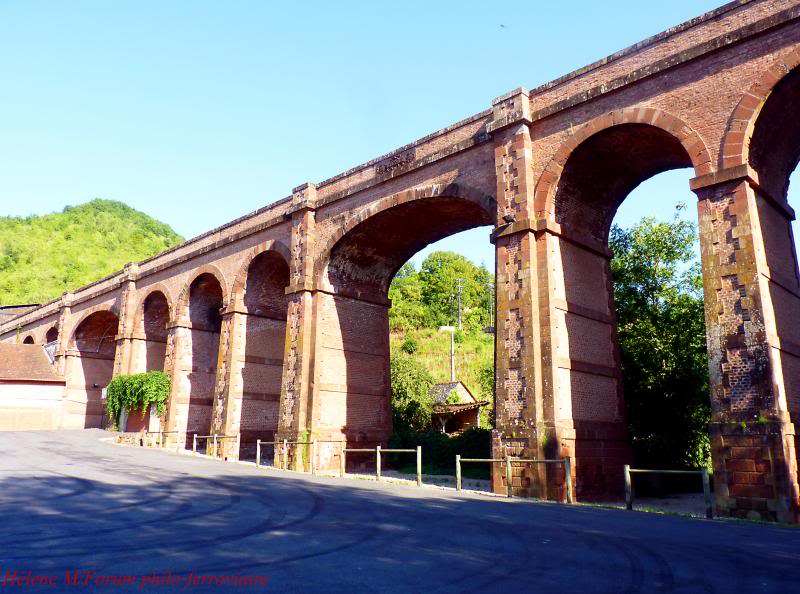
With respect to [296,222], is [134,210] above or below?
above

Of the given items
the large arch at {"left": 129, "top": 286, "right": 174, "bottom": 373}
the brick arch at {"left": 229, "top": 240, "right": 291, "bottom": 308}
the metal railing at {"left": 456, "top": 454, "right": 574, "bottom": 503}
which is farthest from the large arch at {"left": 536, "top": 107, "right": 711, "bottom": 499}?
the large arch at {"left": 129, "top": 286, "right": 174, "bottom": 373}

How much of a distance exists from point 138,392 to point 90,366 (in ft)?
44.2

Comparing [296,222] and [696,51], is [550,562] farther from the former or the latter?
[296,222]

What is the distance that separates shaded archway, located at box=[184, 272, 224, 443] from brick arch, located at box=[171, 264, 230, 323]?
155 mm

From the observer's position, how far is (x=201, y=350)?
28.8 m

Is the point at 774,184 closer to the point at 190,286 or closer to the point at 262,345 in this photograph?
the point at 262,345

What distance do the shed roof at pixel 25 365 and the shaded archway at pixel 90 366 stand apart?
1183mm

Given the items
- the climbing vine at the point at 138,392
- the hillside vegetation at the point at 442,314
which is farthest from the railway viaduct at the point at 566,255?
the hillside vegetation at the point at 442,314

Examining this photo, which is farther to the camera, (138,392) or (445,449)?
(138,392)

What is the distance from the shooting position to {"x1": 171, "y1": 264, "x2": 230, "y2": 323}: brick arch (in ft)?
84.8

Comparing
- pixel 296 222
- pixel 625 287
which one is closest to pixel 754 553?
pixel 625 287

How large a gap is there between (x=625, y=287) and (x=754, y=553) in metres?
15.8

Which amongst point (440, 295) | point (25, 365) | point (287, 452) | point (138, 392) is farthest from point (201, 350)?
point (440, 295)

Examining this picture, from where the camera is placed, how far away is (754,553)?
7.29 m
